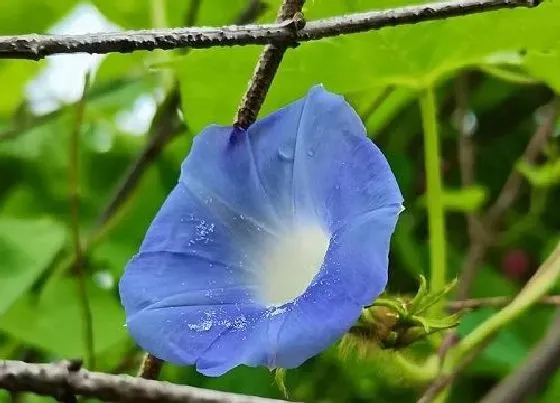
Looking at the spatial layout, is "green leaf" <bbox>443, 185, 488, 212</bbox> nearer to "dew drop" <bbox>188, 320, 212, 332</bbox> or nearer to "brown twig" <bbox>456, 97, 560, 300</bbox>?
"brown twig" <bbox>456, 97, 560, 300</bbox>

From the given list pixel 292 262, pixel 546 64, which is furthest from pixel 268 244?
pixel 546 64

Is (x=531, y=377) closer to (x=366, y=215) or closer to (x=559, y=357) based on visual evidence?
(x=559, y=357)

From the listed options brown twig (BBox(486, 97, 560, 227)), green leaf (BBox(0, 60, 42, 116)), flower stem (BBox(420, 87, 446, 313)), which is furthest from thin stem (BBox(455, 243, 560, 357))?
green leaf (BBox(0, 60, 42, 116))

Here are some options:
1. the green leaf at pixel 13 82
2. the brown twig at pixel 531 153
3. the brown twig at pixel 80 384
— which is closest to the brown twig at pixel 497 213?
the brown twig at pixel 531 153

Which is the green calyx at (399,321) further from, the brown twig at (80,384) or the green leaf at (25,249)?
the green leaf at (25,249)

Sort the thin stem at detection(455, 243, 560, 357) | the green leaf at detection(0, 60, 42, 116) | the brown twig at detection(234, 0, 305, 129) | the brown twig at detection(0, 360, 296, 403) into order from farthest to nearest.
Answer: the green leaf at detection(0, 60, 42, 116) → the thin stem at detection(455, 243, 560, 357) → the brown twig at detection(234, 0, 305, 129) → the brown twig at detection(0, 360, 296, 403)

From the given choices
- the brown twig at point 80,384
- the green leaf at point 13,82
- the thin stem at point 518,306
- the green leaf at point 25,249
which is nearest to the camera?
the brown twig at point 80,384
